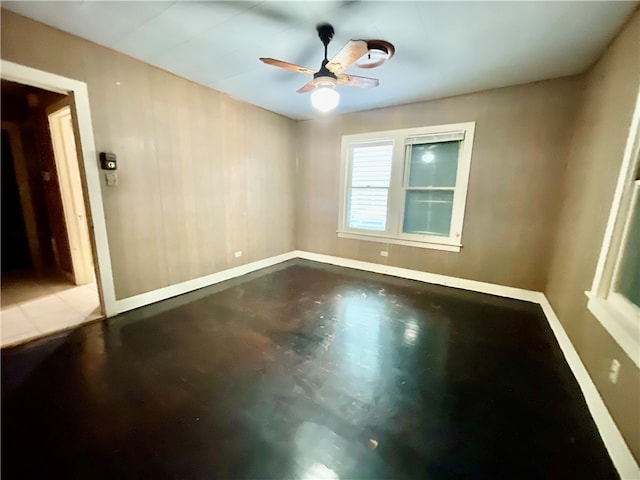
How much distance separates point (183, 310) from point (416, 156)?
3.65m

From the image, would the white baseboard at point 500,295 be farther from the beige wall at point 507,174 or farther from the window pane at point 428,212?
the window pane at point 428,212

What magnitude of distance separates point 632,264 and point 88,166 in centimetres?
416

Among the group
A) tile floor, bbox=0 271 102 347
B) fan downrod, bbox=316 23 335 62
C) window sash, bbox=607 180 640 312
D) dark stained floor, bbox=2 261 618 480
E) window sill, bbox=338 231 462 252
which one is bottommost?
dark stained floor, bbox=2 261 618 480

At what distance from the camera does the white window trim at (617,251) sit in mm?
1509

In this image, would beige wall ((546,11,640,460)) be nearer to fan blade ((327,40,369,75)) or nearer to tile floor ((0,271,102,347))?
fan blade ((327,40,369,75))

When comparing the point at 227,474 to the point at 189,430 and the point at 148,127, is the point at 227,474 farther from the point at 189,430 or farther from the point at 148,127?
the point at 148,127

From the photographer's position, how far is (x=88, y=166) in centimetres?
241

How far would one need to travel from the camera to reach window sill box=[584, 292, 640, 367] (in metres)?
1.28

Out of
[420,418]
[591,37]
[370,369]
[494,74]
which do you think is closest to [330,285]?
[370,369]

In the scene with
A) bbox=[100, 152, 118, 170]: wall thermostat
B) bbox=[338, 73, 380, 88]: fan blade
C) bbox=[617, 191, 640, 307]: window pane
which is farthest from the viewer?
bbox=[100, 152, 118, 170]: wall thermostat

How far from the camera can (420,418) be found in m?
1.55

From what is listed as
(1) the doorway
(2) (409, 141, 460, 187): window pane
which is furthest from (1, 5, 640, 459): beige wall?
(1) the doorway

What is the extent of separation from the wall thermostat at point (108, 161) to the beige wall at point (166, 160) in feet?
0.24

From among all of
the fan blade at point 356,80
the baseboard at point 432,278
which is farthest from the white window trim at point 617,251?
the fan blade at point 356,80
